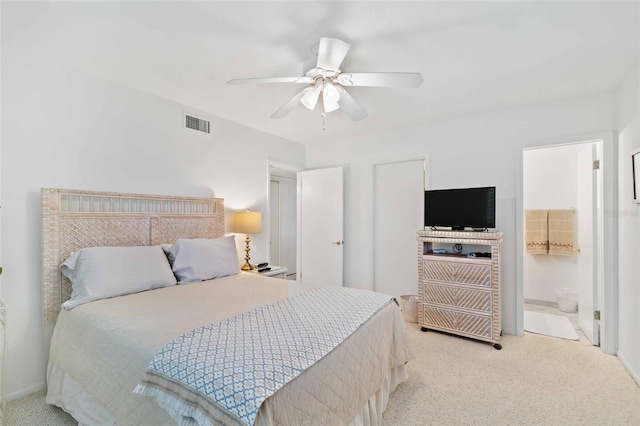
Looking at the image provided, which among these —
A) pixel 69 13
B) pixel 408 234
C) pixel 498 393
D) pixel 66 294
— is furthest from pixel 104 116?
pixel 498 393

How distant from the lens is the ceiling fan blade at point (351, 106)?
7.37ft

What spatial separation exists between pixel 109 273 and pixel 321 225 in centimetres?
283

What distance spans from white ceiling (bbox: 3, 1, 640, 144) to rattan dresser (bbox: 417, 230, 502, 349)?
1.49 metres

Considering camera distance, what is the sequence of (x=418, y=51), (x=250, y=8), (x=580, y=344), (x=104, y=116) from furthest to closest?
(x=580, y=344)
(x=104, y=116)
(x=418, y=51)
(x=250, y=8)

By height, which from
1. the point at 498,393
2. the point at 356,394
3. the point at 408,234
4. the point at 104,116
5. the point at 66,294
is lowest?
the point at 498,393

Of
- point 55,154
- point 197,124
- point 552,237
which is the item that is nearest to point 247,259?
point 197,124

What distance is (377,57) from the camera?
217 cm

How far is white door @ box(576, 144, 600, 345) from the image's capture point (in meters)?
2.96

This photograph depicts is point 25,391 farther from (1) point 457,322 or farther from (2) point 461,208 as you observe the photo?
(2) point 461,208

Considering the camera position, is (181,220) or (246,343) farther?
(181,220)

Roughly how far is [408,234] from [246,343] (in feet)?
10.2

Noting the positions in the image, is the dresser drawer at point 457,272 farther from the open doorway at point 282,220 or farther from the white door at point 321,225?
the open doorway at point 282,220

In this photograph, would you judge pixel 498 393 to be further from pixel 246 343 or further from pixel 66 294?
pixel 66 294

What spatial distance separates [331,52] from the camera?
1768mm
